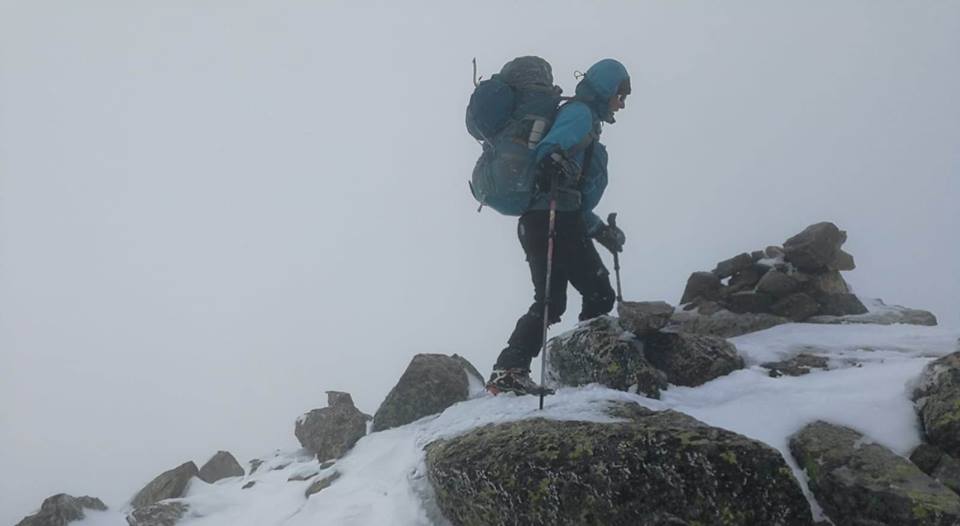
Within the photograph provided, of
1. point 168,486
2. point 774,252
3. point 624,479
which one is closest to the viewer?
point 624,479

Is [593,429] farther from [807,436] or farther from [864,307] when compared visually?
[864,307]

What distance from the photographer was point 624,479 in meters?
4.39

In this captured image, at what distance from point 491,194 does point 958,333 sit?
22.6 feet

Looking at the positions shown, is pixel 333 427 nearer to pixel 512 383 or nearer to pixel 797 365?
pixel 512 383

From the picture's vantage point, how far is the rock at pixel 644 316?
8414 mm

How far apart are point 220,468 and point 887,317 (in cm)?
1553

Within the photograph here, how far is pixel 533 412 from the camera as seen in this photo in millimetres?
6406

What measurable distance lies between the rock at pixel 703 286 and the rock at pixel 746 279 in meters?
0.30

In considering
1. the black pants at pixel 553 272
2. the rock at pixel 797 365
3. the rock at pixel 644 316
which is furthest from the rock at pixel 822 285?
the black pants at pixel 553 272

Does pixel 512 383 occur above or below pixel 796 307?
below

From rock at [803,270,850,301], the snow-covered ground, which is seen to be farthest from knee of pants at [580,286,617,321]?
rock at [803,270,850,301]

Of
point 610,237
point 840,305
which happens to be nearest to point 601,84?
point 610,237

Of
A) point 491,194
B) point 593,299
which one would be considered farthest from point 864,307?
point 491,194

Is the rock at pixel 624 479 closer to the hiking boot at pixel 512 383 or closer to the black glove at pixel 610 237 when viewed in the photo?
the hiking boot at pixel 512 383
